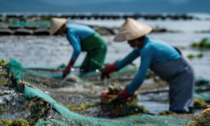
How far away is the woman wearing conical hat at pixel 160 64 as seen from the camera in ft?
14.2

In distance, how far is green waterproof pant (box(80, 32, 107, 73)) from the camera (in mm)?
6941

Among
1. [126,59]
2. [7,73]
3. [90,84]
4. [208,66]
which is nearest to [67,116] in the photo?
[7,73]

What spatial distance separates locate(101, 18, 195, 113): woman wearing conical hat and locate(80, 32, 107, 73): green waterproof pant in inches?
87.2

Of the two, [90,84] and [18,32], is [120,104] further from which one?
[18,32]

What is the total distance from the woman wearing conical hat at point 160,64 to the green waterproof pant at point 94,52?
221 centimetres

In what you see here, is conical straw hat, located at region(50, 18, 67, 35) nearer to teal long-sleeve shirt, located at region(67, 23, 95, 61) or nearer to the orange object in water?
teal long-sleeve shirt, located at region(67, 23, 95, 61)

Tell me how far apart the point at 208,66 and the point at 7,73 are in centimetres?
920

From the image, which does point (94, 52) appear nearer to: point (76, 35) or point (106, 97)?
point (76, 35)

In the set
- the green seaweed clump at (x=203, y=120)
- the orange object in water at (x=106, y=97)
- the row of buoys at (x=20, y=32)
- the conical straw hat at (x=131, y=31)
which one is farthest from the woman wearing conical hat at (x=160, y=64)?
the row of buoys at (x=20, y=32)

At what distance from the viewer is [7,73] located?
4.17 m

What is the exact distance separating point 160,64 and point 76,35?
246cm

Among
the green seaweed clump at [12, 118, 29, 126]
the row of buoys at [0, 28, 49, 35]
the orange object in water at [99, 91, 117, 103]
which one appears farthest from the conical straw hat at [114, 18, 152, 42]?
the row of buoys at [0, 28, 49, 35]

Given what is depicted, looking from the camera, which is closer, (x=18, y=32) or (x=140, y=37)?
(x=140, y=37)

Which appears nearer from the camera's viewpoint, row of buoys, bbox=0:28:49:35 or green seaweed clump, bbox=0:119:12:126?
green seaweed clump, bbox=0:119:12:126
